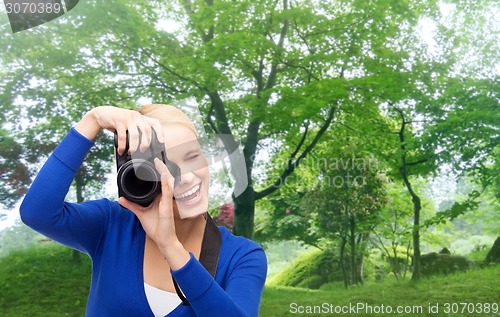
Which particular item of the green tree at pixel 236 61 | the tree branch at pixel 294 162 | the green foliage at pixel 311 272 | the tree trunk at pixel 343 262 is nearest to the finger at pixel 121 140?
the green tree at pixel 236 61

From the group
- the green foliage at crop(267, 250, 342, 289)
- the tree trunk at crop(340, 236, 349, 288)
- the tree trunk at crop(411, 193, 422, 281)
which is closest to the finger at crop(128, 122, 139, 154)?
the tree trunk at crop(411, 193, 422, 281)

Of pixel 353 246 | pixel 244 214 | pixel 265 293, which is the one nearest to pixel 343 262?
pixel 353 246

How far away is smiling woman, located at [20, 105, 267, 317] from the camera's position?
469 mm

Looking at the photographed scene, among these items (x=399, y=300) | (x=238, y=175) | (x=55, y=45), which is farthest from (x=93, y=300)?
(x=55, y=45)

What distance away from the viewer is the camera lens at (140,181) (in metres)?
0.48

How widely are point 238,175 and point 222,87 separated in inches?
182

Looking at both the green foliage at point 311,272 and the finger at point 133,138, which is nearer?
the finger at point 133,138

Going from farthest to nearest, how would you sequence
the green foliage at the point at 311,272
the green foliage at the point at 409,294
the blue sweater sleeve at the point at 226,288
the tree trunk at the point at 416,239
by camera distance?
the green foliage at the point at 311,272 < the tree trunk at the point at 416,239 < the green foliage at the point at 409,294 < the blue sweater sleeve at the point at 226,288

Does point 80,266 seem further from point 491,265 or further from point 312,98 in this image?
point 491,265

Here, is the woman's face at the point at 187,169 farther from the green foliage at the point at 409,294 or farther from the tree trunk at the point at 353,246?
the tree trunk at the point at 353,246

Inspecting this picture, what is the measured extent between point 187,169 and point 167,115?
0.06 metres

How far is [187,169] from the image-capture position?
534 mm

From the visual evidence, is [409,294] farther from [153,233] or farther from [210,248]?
[153,233]

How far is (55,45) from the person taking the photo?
17.2 feet
